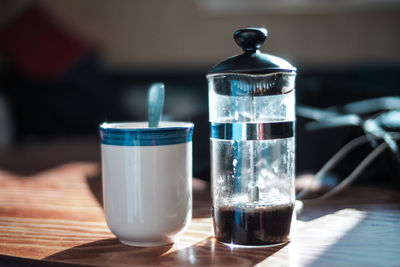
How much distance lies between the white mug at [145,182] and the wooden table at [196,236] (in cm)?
2

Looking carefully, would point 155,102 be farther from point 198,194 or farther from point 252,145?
point 198,194

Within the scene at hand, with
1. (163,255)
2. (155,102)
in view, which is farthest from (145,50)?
(163,255)

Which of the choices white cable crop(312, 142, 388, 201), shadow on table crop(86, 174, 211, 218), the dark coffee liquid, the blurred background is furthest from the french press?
the blurred background

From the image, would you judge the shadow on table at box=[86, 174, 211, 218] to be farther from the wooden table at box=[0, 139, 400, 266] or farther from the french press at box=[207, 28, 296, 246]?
the french press at box=[207, 28, 296, 246]

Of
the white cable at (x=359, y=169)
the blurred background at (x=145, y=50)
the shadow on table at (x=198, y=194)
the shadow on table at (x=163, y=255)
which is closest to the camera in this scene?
the shadow on table at (x=163, y=255)

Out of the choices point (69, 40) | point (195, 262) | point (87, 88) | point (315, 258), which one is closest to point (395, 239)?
point (315, 258)

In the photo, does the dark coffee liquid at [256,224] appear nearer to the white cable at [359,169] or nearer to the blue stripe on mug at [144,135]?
the blue stripe on mug at [144,135]

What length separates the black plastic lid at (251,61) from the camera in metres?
0.47

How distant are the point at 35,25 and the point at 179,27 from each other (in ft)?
3.22

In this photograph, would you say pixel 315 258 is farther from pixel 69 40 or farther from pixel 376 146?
pixel 69 40

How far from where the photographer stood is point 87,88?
277 cm

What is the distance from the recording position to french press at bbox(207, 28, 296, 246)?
484mm

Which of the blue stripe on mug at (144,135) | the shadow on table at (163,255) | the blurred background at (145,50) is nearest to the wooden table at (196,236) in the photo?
the shadow on table at (163,255)

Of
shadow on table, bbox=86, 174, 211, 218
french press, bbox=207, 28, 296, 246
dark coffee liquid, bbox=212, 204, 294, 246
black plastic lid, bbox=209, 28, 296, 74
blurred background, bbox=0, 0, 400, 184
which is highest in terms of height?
blurred background, bbox=0, 0, 400, 184
